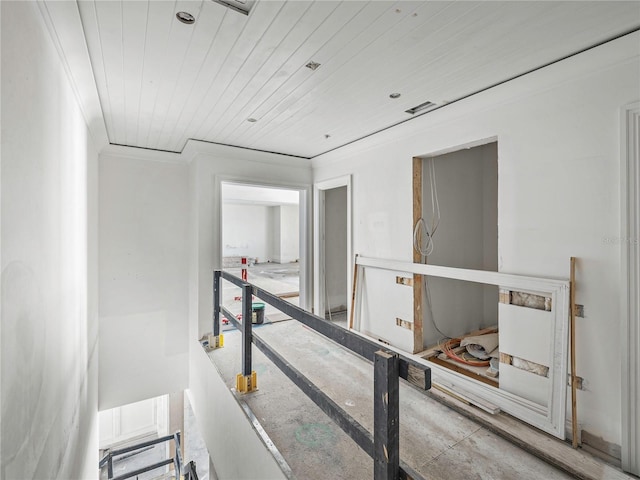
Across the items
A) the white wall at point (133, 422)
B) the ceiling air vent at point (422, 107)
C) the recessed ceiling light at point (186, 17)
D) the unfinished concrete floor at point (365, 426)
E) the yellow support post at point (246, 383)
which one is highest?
the ceiling air vent at point (422, 107)

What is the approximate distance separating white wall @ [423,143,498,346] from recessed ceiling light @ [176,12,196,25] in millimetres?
2671

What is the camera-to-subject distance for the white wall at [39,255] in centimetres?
120

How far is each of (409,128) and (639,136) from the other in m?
1.75

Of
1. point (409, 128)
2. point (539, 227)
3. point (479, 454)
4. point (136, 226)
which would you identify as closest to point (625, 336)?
point (539, 227)

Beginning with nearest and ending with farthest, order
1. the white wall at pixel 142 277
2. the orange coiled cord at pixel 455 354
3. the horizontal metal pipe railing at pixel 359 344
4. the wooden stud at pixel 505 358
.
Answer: the horizontal metal pipe railing at pixel 359 344 → the wooden stud at pixel 505 358 → the orange coiled cord at pixel 455 354 → the white wall at pixel 142 277

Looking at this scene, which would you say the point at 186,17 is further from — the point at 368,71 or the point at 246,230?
the point at 246,230

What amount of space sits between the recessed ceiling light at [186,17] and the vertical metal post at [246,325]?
1.80 metres

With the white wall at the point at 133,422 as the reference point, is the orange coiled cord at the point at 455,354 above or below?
above

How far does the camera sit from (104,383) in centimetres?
398

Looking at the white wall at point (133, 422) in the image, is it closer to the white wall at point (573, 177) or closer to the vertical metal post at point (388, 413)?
the vertical metal post at point (388, 413)

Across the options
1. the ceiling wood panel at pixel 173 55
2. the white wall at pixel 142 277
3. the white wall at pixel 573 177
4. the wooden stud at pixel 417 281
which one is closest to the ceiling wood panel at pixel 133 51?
the ceiling wood panel at pixel 173 55

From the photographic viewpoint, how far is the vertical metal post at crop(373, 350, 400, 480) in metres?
1.13

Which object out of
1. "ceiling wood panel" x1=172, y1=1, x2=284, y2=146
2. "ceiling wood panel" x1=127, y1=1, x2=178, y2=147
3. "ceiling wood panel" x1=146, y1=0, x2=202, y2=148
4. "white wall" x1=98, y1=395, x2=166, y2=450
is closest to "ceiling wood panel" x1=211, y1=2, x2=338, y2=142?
"ceiling wood panel" x1=172, y1=1, x2=284, y2=146

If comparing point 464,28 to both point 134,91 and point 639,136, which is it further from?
point 134,91
